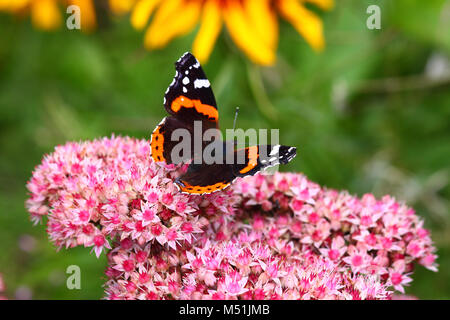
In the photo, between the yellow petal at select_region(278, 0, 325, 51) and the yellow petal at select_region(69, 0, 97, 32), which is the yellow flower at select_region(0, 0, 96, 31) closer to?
the yellow petal at select_region(69, 0, 97, 32)

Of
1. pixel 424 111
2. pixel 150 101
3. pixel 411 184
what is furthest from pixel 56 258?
pixel 424 111

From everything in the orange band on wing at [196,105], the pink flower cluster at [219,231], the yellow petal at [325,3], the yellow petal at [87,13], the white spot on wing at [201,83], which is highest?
the yellow petal at [87,13]

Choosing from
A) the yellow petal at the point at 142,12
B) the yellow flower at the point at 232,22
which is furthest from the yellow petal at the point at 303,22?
the yellow petal at the point at 142,12

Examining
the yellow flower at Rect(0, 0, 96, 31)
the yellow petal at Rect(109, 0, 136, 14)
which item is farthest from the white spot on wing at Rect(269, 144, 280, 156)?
the yellow flower at Rect(0, 0, 96, 31)

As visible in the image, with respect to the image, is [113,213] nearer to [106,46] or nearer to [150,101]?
[150,101]

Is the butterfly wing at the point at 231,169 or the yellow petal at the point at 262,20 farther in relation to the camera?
the yellow petal at the point at 262,20

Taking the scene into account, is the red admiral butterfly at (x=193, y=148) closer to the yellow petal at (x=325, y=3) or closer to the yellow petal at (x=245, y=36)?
the yellow petal at (x=245, y=36)
